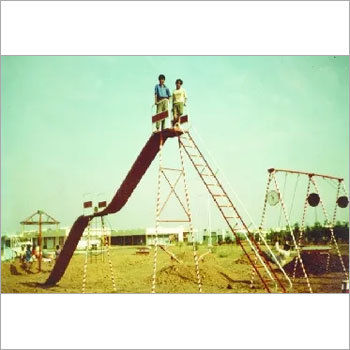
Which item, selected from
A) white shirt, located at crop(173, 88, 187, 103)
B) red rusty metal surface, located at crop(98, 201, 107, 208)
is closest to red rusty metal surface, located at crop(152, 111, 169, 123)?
white shirt, located at crop(173, 88, 187, 103)

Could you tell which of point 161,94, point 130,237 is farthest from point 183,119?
point 130,237

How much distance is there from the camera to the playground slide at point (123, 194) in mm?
10648

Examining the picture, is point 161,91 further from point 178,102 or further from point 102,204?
point 102,204

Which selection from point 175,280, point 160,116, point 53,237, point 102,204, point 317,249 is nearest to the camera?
point 160,116

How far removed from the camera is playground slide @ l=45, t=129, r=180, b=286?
10.6 metres

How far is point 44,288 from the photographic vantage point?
1277 cm

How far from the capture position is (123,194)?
1180cm

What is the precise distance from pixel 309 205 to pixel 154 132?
21.6 feet

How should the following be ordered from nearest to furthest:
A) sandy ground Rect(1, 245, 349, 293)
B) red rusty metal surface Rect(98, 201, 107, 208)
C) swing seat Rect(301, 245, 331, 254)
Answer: sandy ground Rect(1, 245, 349, 293) → red rusty metal surface Rect(98, 201, 107, 208) → swing seat Rect(301, 245, 331, 254)

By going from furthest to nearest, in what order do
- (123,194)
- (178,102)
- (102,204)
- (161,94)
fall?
1. (102,204)
2. (123,194)
3. (161,94)
4. (178,102)

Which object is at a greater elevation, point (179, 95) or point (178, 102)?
point (179, 95)

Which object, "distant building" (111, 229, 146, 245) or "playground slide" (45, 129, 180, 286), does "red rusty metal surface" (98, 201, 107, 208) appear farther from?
"distant building" (111, 229, 146, 245)

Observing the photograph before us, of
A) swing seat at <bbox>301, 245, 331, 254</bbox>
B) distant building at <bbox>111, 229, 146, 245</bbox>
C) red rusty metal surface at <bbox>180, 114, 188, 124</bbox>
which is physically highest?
red rusty metal surface at <bbox>180, 114, 188, 124</bbox>

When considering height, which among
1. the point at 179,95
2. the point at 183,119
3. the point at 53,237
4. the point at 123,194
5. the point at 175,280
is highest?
the point at 179,95
